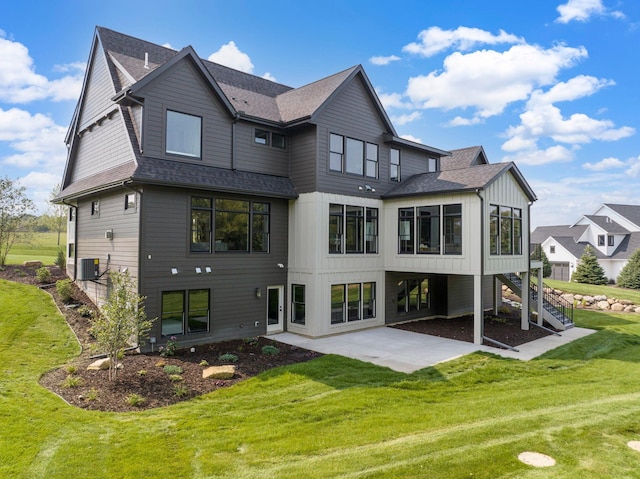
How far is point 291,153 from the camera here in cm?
1524

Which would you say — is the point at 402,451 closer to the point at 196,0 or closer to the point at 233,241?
the point at 233,241

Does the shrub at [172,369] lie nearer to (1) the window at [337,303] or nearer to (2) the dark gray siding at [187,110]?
(2) the dark gray siding at [187,110]

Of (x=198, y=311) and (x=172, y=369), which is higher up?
(x=198, y=311)

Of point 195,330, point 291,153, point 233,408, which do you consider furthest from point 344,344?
point 291,153

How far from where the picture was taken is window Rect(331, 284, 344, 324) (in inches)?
578

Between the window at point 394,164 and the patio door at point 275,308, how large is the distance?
704 cm

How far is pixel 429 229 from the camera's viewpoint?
15.1 metres

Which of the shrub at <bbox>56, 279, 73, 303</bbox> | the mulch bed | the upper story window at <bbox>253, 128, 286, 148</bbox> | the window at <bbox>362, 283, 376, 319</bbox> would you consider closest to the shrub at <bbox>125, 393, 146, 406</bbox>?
the mulch bed

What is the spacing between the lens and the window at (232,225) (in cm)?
1309

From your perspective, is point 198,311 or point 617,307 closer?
point 198,311

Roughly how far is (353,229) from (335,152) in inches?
121

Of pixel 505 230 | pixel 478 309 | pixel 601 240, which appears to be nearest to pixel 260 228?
pixel 478 309

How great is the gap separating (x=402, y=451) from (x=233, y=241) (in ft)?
30.7

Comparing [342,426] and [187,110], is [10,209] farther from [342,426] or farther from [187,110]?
[342,426]
